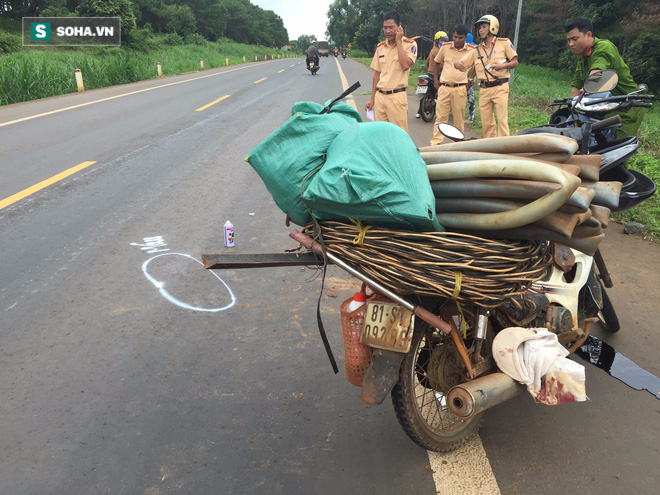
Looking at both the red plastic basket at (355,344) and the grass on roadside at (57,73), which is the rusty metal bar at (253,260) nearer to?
the red plastic basket at (355,344)

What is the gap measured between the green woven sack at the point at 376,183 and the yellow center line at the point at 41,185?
4.89 meters

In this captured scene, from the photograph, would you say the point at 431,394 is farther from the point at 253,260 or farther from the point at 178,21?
the point at 178,21

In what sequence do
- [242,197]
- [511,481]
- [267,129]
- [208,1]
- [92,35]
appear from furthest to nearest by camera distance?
[208,1]
[92,35]
[267,129]
[242,197]
[511,481]

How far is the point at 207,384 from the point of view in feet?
9.43

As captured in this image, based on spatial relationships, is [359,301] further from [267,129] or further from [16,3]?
[16,3]

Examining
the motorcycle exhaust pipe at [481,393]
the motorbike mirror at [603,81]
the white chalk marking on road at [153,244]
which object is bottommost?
the white chalk marking on road at [153,244]

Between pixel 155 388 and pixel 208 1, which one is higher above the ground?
pixel 208 1

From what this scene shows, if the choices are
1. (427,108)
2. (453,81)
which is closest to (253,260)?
(453,81)

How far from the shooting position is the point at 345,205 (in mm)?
1876

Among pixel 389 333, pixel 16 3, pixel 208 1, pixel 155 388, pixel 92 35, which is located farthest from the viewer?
pixel 208 1

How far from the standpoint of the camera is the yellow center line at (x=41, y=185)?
18.5ft

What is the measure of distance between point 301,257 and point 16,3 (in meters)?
52.3

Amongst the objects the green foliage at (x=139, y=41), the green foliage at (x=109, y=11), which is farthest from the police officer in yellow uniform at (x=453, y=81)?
the green foliage at (x=109, y=11)

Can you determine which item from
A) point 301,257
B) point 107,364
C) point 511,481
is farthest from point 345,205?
point 107,364
